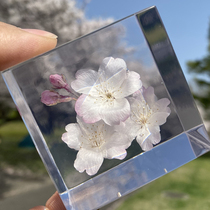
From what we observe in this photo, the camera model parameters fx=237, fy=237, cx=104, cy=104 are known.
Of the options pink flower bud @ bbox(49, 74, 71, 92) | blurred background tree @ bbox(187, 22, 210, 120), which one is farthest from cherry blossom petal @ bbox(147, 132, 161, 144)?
blurred background tree @ bbox(187, 22, 210, 120)

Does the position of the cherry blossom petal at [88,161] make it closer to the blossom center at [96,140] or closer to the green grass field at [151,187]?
the blossom center at [96,140]

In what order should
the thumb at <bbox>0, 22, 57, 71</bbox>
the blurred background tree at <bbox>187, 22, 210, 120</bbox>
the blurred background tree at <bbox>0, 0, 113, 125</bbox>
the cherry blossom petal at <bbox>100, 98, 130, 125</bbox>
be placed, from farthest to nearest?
the blurred background tree at <bbox>187, 22, 210, 120</bbox>
the blurred background tree at <bbox>0, 0, 113, 125</bbox>
the thumb at <bbox>0, 22, 57, 71</bbox>
the cherry blossom petal at <bbox>100, 98, 130, 125</bbox>

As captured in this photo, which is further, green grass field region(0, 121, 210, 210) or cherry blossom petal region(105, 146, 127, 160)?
green grass field region(0, 121, 210, 210)

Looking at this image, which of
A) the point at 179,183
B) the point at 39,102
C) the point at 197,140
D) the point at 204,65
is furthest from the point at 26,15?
the point at 204,65

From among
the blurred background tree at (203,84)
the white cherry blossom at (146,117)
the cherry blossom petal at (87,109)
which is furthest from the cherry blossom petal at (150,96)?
the blurred background tree at (203,84)

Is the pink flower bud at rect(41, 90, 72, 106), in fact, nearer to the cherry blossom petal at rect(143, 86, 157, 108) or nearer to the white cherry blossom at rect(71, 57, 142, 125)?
the white cherry blossom at rect(71, 57, 142, 125)

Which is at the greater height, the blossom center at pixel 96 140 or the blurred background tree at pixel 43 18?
the blurred background tree at pixel 43 18

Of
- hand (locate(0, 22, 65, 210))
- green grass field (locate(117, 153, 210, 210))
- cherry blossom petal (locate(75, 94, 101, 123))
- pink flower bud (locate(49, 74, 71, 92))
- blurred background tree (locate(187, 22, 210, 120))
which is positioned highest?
hand (locate(0, 22, 65, 210))
